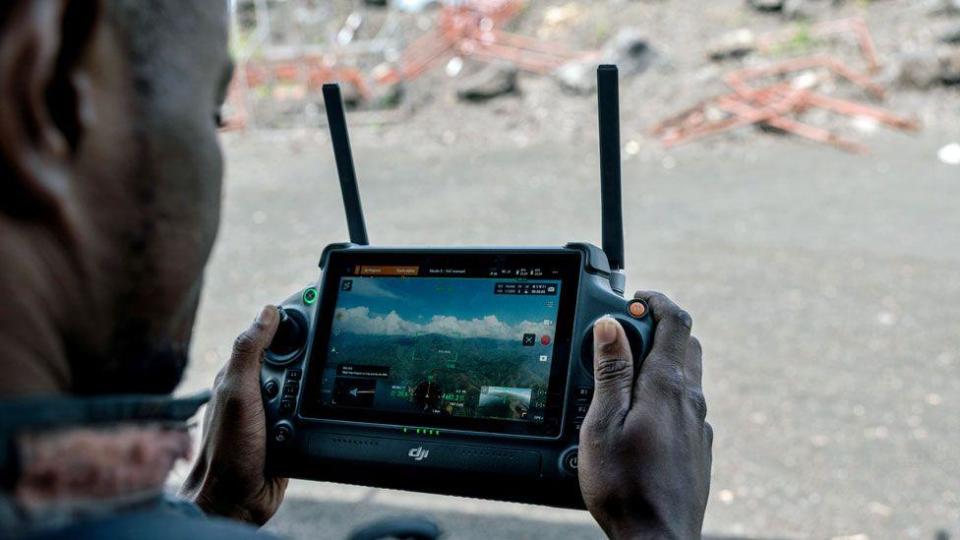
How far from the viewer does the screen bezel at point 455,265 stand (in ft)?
4.81

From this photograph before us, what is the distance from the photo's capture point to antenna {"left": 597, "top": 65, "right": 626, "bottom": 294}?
4.88 feet

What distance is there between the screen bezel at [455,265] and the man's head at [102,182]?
0.65 m


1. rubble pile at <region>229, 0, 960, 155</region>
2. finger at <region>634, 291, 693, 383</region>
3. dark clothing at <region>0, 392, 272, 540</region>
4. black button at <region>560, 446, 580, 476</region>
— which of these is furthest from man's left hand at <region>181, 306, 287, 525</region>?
rubble pile at <region>229, 0, 960, 155</region>

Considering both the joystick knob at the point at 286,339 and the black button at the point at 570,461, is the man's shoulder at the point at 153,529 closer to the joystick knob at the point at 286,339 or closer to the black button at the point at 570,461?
the black button at the point at 570,461

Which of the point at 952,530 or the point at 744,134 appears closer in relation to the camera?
the point at 952,530

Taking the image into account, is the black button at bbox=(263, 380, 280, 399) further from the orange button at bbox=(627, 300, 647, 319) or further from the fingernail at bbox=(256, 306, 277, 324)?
the orange button at bbox=(627, 300, 647, 319)

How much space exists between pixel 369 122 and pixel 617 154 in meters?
11.5

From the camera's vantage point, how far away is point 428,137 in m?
12.2

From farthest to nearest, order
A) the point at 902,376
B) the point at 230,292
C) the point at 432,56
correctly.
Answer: the point at 432,56, the point at 230,292, the point at 902,376

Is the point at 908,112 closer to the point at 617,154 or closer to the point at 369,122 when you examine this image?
the point at 369,122

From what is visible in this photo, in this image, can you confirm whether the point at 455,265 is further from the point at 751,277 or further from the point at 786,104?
the point at 786,104

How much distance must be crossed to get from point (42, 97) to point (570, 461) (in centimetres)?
86

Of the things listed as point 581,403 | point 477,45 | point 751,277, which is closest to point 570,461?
point 581,403

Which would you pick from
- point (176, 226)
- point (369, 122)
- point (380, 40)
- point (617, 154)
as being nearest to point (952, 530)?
point (617, 154)
